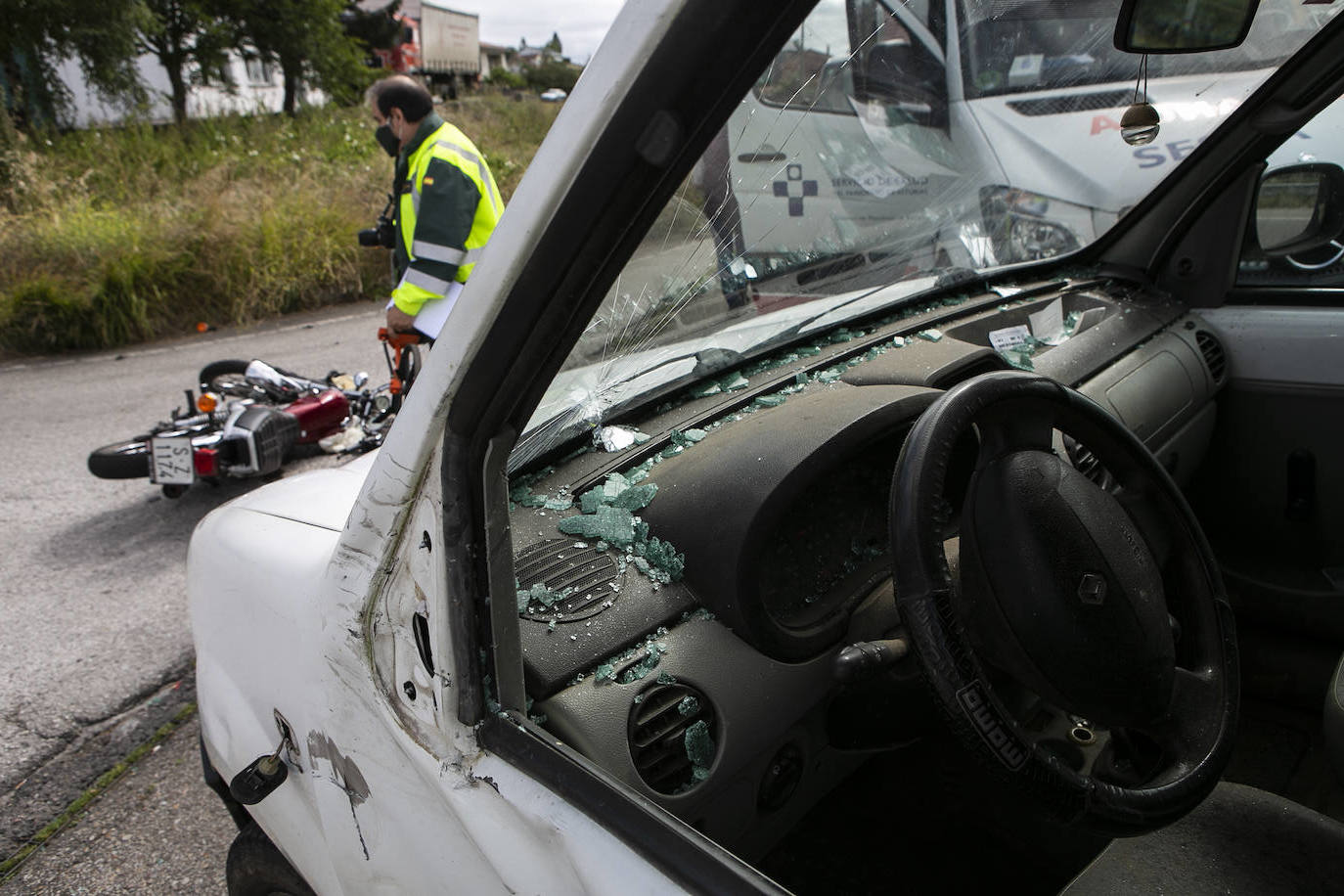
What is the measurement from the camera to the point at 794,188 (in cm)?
180

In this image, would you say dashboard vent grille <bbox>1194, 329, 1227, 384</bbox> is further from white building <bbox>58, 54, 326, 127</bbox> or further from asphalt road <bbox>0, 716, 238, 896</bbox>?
white building <bbox>58, 54, 326, 127</bbox>

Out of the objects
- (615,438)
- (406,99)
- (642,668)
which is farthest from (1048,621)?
(406,99)

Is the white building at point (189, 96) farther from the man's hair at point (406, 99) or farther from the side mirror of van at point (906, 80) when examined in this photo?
the side mirror of van at point (906, 80)

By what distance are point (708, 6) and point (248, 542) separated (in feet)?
4.14

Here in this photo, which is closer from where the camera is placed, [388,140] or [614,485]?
[614,485]

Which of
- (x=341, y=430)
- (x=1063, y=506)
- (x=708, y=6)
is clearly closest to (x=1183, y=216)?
(x=1063, y=506)

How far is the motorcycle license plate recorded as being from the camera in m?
4.42

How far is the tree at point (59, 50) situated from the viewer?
1472 cm

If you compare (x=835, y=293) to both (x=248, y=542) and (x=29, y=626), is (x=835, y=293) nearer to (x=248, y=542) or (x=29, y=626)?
(x=248, y=542)

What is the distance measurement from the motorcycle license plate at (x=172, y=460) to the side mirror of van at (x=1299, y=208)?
454 cm

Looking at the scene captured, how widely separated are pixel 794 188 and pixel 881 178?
67 cm

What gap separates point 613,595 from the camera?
1.43 meters

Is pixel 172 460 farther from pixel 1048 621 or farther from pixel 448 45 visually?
pixel 448 45

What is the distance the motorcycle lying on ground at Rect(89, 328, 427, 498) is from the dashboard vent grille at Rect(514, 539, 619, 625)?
11.9ft
